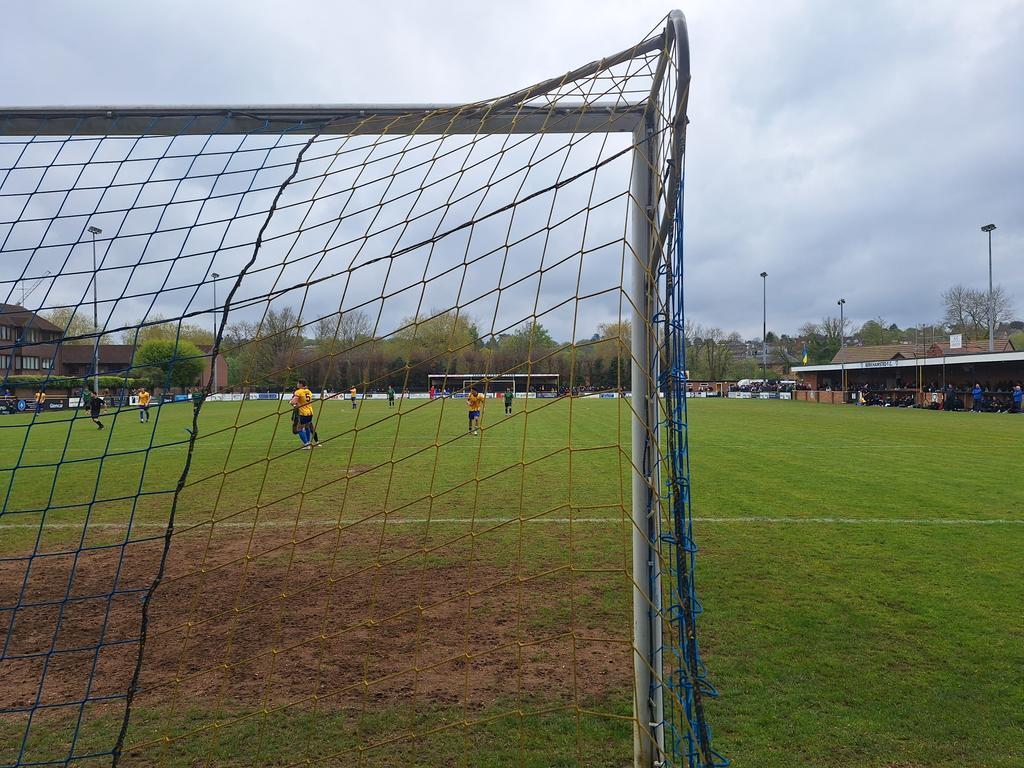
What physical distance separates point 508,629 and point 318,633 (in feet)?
3.87

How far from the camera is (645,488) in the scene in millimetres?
2834

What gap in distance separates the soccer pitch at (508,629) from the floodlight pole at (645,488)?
0.92ft

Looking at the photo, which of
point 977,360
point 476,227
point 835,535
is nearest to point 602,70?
point 476,227

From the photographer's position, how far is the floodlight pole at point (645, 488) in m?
2.72

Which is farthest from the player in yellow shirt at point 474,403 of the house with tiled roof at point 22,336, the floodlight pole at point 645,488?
the house with tiled roof at point 22,336

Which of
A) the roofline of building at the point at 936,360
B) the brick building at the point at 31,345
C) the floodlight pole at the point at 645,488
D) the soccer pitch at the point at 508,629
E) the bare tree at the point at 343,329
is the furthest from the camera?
the roofline of building at the point at 936,360

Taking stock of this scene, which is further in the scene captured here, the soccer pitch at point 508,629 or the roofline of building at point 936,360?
the roofline of building at point 936,360

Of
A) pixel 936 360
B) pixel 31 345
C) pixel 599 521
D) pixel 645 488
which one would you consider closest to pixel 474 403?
pixel 599 521

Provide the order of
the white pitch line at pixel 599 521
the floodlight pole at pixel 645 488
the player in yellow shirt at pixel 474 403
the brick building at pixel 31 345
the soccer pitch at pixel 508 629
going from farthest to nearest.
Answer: the white pitch line at pixel 599 521 < the player in yellow shirt at pixel 474 403 < the brick building at pixel 31 345 < the soccer pitch at pixel 508 629 < the floodlight pole at pixel 645 488

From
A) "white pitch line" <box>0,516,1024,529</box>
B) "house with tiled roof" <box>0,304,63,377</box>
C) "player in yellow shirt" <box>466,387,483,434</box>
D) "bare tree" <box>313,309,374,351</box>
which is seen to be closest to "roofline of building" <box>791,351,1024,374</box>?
"player in yellow shirt" <box>466,387,483,434</box>

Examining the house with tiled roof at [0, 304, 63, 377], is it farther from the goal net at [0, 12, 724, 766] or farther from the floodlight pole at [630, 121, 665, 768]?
the floodlight pole at [630, 121, 665, 768]

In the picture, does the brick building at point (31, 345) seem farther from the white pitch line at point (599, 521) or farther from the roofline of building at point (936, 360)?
the roofline of building at point (936, 360)

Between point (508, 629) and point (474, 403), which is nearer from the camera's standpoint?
point (508, 629)

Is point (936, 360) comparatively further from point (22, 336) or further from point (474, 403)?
point (22, 336)
